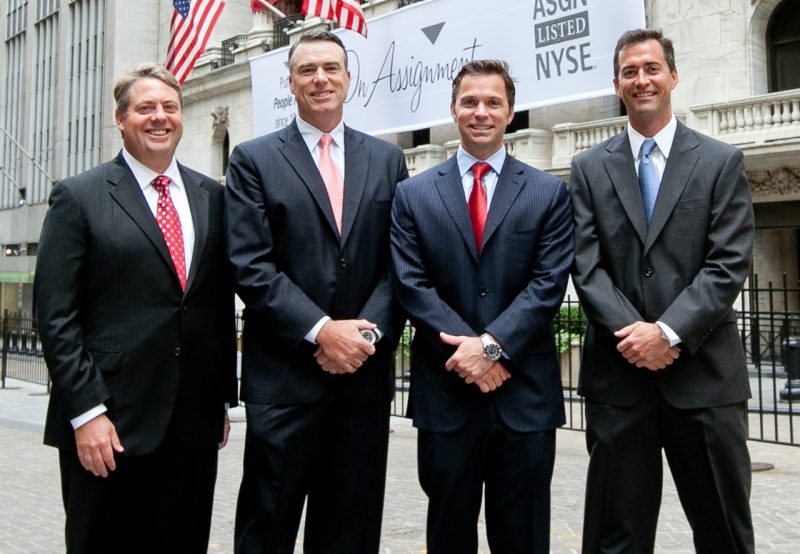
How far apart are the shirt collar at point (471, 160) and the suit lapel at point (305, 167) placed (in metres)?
0.67

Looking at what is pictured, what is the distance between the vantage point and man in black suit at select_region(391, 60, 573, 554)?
12.3 feet

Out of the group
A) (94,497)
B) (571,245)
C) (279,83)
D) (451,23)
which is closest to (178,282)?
(94,497)

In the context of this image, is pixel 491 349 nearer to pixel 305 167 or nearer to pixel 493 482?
pixel 493 482

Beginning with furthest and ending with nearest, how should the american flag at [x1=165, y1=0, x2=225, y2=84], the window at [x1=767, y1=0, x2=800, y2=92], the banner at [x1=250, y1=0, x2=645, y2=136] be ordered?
the american flag at [x1=165, y1=0, x2=225, y2=84] < the window at [x1=767, y1=0, x2=800, y2=92] < the banner at [x1=250, y1=0, x2=645, y2=136]

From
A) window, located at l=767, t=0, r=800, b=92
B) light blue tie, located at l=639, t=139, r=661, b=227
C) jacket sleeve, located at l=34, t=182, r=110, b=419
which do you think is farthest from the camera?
window, located at l=767, t=0, r=800, b=92

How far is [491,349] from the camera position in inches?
144

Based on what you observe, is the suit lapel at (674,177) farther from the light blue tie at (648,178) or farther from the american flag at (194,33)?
the american flag at (194,33)

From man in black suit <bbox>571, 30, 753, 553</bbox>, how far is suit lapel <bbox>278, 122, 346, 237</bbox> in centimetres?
119

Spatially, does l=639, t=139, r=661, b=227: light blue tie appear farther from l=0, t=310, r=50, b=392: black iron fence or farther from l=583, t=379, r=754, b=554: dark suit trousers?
l=0, t=310, r=50, b=392: black iron fence

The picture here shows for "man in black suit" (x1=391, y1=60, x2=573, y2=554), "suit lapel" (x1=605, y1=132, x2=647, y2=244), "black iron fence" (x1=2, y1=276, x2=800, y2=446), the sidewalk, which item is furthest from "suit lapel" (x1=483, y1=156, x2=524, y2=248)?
"black iron fence" (x1=2, y1=276, x2=800, y2=446)

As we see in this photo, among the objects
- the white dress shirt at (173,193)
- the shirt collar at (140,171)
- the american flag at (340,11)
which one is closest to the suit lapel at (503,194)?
the white dress shirt at (173,193)

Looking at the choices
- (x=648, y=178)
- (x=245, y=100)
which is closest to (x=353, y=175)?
(x=648, y=178)

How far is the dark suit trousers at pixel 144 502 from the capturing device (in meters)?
3.65

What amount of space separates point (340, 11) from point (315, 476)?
54.3 ft
